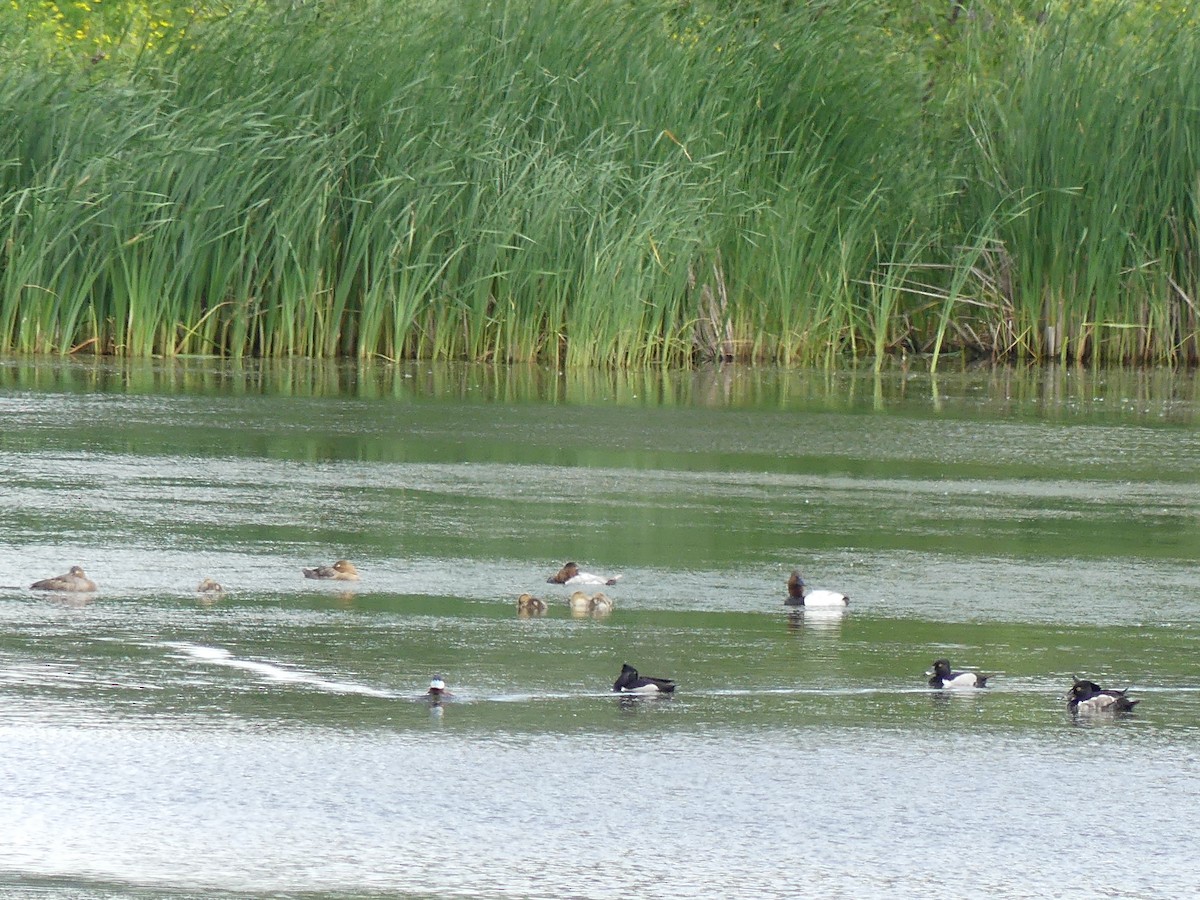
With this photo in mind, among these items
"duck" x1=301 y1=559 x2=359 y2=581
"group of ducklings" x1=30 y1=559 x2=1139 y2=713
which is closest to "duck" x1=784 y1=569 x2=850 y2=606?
"group of ducklings" x1=30 y1=559 x2=1139 y2=713

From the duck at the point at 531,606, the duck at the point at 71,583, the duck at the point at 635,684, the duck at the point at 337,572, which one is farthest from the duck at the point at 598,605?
the duck at the point at 71,583

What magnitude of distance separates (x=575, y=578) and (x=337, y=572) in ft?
2.75

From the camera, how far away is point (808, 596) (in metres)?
7.39

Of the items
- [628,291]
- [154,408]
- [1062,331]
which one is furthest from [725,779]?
[1062,331]

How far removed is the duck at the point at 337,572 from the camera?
7.59 metres

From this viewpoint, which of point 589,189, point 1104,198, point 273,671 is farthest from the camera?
point 1104,198

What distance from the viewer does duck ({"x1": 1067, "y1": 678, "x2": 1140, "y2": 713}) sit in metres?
5.84

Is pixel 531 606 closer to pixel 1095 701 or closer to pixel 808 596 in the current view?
pixel 808 596

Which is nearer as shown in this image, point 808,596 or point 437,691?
point 437,691

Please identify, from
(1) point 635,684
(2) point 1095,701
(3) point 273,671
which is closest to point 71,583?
(3) point 273,671

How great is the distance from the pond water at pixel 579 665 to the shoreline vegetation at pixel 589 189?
4242mm

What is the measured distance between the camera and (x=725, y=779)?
202 inches

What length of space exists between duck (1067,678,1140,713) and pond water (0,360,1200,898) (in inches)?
3.5

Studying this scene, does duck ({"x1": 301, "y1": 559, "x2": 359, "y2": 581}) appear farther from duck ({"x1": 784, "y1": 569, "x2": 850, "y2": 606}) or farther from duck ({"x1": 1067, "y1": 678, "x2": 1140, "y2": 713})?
duck ({"x1": 1067, "y1": 678, "x2": 1140, "y2": 713})
